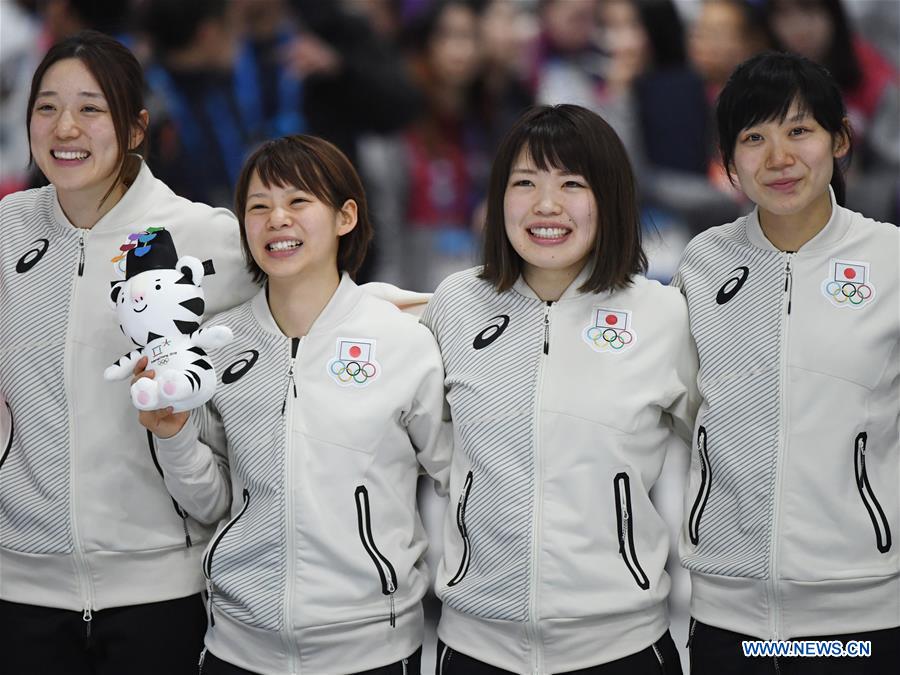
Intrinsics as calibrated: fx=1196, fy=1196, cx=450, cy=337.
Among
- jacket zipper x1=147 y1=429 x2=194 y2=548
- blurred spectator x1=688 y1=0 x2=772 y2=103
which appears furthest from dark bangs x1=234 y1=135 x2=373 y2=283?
blurred spectator x1=688 y1=0 x2=772 y2=103

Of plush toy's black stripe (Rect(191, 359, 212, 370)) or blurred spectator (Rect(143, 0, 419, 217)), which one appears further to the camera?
blurred spectator (Rect(143, 0, 419, 217))

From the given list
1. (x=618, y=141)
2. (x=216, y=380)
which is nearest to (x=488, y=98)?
(x=618, y=141)

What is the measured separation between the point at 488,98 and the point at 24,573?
3.18 meters

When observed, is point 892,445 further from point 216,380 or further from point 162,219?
point 162,219

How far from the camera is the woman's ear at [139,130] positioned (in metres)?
2.43

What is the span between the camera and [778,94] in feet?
7.47

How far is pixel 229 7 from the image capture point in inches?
175

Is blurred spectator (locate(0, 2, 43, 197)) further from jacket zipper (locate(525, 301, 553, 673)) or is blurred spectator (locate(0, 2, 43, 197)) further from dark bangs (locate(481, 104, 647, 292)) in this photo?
jacket zipper (locate(525, 301, 553, 673))

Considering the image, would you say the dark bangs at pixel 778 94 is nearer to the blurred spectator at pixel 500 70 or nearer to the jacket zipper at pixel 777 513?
the jacket zipper at pixel 777 513

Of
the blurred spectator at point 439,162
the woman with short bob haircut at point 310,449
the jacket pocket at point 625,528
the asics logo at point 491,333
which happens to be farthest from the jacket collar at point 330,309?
the blurred spectator at point 439,162

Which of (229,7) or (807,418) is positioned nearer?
(807,418)

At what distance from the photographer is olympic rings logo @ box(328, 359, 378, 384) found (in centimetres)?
228

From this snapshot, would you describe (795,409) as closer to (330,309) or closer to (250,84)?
(330,309)

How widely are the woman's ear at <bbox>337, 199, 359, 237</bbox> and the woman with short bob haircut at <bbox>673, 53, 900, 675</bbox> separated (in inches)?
27.6
